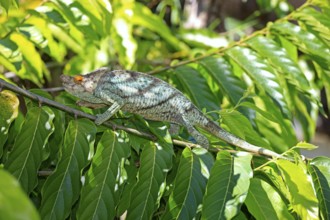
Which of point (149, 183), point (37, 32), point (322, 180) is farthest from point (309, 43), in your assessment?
point (37, 32)

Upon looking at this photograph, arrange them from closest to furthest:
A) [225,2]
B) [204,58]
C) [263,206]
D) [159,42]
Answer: [263,206] → [204,58] → [159,42] → [225,2]

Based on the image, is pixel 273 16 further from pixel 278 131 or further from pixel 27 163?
pixel 27 163

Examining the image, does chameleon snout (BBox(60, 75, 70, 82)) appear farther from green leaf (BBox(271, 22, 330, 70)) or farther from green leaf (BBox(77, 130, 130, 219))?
green leaf (BBox(271, 22, 330, 70))

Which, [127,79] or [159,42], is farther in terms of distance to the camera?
[159,42]

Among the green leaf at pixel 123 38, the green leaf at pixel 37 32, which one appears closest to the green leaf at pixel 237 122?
the green leaf at pixel 37 32

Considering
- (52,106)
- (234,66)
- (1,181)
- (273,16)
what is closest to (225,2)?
(273,16)

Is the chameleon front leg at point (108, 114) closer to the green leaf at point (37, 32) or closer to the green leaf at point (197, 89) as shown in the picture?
the green leaf at point (197, 89)
